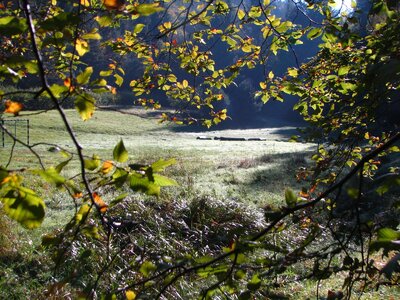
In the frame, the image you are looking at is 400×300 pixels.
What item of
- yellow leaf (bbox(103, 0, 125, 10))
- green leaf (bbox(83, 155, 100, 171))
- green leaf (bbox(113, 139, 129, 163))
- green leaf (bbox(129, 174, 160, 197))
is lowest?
green leaf (bbox(129, 174, 160, 197))

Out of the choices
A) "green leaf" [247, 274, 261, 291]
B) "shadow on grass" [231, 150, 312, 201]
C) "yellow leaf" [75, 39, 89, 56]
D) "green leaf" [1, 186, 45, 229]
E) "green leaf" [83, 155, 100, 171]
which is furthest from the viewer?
"shadow on grass" [231, 150, 312, 201]

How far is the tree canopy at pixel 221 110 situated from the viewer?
943 mm

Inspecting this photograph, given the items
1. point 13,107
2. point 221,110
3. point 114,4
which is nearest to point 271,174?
point 221,110

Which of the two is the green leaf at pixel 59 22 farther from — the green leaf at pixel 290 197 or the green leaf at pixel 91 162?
the green leaf at pixel 290 197

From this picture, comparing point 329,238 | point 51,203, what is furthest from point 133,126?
point 329,238

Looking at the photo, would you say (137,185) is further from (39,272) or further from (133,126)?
(133,126)

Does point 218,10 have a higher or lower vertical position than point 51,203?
higher

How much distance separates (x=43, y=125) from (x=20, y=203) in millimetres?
35558

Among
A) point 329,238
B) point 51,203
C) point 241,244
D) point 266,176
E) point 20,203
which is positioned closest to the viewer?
point 20,203

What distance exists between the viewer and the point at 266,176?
44.0 feet

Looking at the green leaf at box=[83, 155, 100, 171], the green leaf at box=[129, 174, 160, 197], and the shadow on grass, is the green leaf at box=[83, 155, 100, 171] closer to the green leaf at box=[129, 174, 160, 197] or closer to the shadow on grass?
the green leaf at box=[129, 174, 160, 197]

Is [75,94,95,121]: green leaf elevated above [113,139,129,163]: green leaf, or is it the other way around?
[75,94,95,121]: green leaf

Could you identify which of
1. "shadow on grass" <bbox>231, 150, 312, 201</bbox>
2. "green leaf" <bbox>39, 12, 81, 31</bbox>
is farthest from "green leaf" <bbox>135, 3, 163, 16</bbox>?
"shadow on grass" <bbox>231, 150, 312, 201</bbox>

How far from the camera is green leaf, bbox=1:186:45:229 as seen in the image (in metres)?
0.86
